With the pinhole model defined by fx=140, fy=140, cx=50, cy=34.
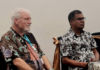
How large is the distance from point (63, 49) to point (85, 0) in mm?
898

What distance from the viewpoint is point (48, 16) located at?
177 centimetres

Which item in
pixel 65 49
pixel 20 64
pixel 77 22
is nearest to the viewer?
pixel 20 64

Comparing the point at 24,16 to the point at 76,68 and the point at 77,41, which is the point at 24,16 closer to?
the point at 77,41

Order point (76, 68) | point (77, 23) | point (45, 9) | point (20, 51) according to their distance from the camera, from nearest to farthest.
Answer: point (20, 51)
point (76, 68)
point (77, 23)
point (45, 9)

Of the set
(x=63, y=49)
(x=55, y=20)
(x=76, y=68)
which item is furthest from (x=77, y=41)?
(x=55, y=20)

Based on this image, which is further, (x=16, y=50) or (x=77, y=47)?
(x=77, y=47)

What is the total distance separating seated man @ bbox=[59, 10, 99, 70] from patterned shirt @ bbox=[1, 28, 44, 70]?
0.31m

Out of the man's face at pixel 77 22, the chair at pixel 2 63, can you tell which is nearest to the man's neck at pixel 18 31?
the chair at pixel 2 63

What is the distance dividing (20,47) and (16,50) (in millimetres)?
48

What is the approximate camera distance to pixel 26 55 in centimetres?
120

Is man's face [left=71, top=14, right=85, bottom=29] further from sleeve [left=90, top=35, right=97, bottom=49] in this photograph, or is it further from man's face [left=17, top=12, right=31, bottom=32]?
man's face [left=17, top=12, right=31, bottom=32]

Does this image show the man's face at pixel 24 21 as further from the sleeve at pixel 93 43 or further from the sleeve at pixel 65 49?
the sleeve at pixel 93 43

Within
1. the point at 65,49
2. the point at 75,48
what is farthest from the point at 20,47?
the point at 75,48

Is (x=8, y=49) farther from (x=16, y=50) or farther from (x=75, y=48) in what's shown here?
(x=75, y=48)
